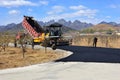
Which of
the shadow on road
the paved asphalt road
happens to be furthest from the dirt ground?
the paved asphalt road

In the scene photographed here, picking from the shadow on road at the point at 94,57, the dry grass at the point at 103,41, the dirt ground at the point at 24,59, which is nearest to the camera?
the dirt ground at the point at 24,59

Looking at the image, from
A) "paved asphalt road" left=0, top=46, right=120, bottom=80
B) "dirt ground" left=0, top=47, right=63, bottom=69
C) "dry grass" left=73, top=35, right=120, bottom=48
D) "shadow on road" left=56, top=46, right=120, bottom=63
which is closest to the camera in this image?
"paved asphalt road" left=0, top=46, right=120, bottom=80

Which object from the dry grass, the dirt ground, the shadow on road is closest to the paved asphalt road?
the shadow on road

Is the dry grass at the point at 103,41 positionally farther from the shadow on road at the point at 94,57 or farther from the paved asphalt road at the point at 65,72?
the paved asphalt road at the point at 65,72

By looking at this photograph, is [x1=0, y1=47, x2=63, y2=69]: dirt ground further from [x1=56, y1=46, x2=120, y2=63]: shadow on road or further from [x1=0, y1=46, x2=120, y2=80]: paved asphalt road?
[x1=0, y1=46, x2=120, y2=80]: paved asphalt road

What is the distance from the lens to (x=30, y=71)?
16.8 m

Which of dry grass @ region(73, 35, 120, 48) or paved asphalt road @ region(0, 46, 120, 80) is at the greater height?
dry grass @ region(73, 35, 120, 48)

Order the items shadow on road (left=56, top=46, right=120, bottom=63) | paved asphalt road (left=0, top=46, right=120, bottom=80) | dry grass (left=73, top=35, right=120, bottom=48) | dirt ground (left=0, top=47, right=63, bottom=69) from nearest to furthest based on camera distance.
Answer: paved asphalt road (left=0, top=46, right=120, bottom=80)
dirt ground (left=0, top=47, right=63, bottom=69)
shadow on road (left=56, top=46, right=120, bottom=63)
dry grass (left=73, top=35, right=120, bottom=48)

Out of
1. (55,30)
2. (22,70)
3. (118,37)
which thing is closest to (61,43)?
(55,30)

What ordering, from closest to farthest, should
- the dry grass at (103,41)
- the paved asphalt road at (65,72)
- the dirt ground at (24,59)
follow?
1. the paved asphalt road at (65,72)
2. the dirt ground at (24,59)
3. the dry grass at (103,41)

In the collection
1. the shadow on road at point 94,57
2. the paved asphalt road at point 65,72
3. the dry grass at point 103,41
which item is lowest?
the paved asphalt road at point 65,72

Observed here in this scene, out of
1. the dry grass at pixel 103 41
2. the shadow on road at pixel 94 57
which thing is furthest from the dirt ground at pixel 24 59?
the dry grass at pixel 103 41

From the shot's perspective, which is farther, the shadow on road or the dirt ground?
the shadow on road

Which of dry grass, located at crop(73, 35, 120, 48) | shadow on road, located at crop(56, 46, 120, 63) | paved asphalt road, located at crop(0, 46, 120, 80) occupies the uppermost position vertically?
dry grass, located at crop(73, 35, 120, 48)
